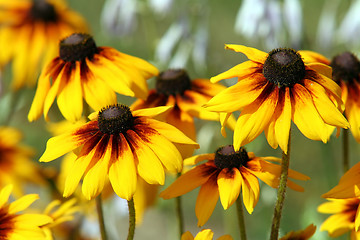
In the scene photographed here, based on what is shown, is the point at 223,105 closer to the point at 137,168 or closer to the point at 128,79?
the point at 137,168

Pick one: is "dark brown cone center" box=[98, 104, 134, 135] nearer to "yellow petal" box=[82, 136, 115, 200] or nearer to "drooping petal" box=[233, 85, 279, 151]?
"yellow petal" box=[82, 136, 115, 200]

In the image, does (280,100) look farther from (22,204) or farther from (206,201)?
(22,204)

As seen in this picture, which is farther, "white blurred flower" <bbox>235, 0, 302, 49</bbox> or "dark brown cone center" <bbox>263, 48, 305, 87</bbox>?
"white blurred flower" <bbox>235, 0, 302, 49</bbox>

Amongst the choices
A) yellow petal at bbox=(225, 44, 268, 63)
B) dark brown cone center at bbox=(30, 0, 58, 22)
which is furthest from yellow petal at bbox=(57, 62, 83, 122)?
dark brown cone center at bbox=(30, 0, 58, 22)

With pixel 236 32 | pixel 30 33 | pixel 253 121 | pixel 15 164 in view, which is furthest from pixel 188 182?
pixel 236 32

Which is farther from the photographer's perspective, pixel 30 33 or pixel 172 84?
pixel 30 33

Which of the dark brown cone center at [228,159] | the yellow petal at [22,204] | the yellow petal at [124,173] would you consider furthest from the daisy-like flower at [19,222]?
the dark brown cone center at [228,159]

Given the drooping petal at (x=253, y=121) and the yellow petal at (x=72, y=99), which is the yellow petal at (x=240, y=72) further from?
the yellow petal at (x=72, y=99)
